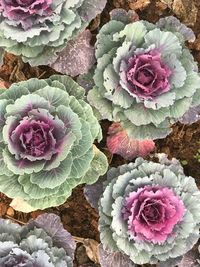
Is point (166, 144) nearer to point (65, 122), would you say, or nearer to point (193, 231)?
point (193, 231)

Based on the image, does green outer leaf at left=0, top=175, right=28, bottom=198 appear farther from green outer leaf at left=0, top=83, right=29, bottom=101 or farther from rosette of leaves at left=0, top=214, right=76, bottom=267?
green outer leaf at left=0, top=83, right=29, bottom=101

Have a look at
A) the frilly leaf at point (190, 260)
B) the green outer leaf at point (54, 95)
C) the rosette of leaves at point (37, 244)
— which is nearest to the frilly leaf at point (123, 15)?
the green outer leaf at point (54, 95)

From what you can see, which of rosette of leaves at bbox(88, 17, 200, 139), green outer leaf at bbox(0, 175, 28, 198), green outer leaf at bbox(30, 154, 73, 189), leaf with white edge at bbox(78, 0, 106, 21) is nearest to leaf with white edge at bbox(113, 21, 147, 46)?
rosette of leaves at bbox(88, 17, 200, 139)

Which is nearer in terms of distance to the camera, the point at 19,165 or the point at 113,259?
the point at 19,165

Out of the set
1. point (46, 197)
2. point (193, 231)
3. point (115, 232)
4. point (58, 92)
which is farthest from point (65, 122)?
point (193, 231)

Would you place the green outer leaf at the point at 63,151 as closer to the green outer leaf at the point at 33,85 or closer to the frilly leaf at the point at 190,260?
the green outer leaf at the point at 33,85

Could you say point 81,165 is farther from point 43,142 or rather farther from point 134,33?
point 134,33

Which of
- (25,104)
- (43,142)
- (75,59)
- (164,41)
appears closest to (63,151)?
(43,142)
